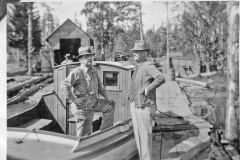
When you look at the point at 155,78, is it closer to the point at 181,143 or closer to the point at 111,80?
the point at 111,80

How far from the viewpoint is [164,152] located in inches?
88.9

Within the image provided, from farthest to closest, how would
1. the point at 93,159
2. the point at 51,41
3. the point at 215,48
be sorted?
1. the point at 215,48
2. the point at 51,41
3. the point at 93,159

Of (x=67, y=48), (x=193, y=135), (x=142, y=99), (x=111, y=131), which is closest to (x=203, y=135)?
(x=193, y=135)

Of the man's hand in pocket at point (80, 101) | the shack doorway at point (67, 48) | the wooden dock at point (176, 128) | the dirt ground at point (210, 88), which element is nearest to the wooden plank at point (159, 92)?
the wooden dock at point (176, 128)

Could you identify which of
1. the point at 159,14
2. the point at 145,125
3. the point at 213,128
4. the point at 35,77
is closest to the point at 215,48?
the point at 159,14

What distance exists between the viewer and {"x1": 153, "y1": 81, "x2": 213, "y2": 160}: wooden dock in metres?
2.28

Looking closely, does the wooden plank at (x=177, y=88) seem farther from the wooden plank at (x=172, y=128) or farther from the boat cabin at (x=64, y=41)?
the boat cabin at (x=64, y=41)

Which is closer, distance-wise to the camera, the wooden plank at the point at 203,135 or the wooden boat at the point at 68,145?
the wooden boat at the point at 68,145

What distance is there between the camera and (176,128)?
7.95ft

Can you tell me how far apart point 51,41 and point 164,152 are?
158 centimetres

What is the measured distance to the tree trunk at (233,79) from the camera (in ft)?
7.84

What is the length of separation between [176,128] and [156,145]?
31 cm

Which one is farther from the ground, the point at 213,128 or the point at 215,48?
the point at 215,48

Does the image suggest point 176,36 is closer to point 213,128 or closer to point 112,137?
point 213,128
